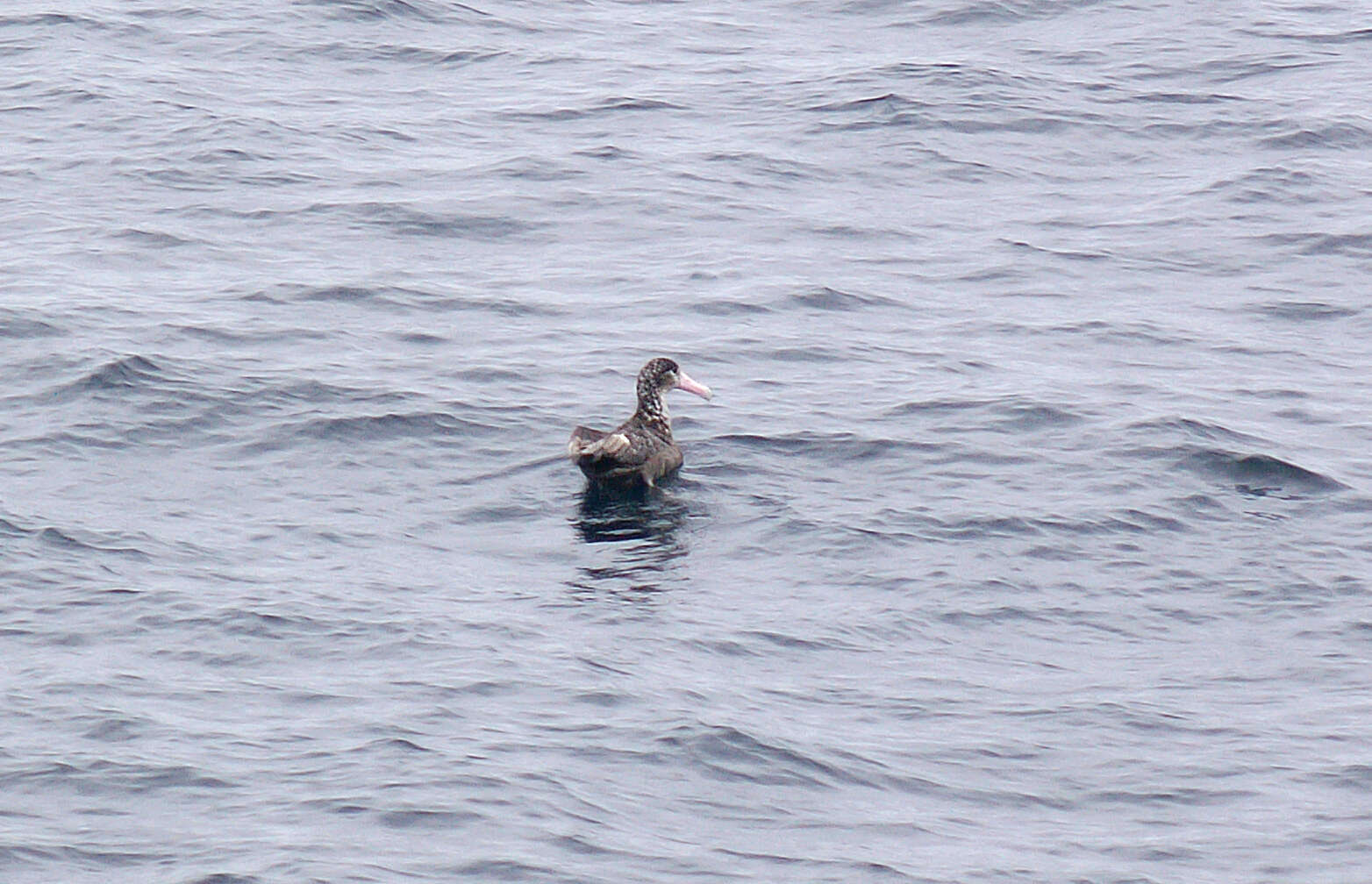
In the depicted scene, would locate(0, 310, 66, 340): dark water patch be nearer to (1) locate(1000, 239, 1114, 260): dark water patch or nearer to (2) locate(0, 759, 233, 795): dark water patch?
(2) locate(0, 759, 233, 795): dark water patch

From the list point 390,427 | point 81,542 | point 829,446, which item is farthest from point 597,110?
point 81,542

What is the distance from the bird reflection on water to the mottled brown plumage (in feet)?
0.57

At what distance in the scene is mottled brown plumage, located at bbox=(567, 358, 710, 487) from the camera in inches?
687

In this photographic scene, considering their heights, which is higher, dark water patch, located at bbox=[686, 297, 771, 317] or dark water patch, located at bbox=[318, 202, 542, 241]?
dark water patch, located at bbox=[318, 202, 542, 241]

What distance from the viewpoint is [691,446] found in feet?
61.8

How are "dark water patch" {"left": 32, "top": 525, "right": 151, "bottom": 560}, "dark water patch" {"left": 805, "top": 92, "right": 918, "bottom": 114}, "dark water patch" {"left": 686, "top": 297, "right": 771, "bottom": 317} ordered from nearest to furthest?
"dark water patch" {"left": 32, "top": 525, "right": 151, "bottom": 560} < "dark water patch" {"left": 686, "top": 297, "right": 771, "bottom": 317} < "dark water patch" {"left": 805, "top": 92, "right": 918, "bottom": 114}

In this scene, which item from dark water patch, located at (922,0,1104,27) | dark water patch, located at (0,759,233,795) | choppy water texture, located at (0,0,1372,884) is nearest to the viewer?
dark water patch, located at (0,759,233,795)

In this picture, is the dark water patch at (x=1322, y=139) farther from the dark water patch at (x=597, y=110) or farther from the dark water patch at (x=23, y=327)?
the dark water patch at (x=23, y=327)

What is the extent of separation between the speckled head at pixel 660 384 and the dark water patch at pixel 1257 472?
158 inches

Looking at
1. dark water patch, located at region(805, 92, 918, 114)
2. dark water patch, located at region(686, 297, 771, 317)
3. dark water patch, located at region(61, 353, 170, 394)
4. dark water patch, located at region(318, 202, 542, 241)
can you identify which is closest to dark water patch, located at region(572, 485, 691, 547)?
dark water patch, located at region(61, 353, 170, 394)

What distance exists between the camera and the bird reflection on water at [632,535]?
1576 cm

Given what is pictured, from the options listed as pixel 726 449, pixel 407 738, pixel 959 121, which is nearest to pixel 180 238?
pixel 726 449

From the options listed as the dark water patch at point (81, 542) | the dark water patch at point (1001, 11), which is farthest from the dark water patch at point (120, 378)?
the dark water patch at point (1001, 11)

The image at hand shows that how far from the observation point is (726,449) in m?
18.6
